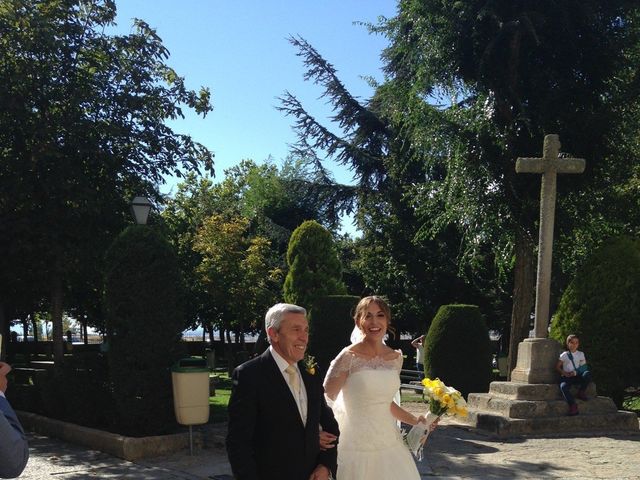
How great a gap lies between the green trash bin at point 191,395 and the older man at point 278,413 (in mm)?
5707

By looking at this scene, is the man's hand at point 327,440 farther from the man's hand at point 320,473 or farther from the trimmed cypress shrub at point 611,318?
the trimmed cypress shrub at point 611,318

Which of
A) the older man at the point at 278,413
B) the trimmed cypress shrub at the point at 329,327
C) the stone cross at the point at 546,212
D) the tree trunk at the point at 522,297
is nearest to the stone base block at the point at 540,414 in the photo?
the stone cross at the point at 546,212

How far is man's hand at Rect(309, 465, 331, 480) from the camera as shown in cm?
372

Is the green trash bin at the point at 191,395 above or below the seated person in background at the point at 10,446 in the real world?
below

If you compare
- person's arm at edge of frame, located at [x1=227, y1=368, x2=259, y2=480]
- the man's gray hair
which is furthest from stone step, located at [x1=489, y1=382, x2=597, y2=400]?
person's arm at edge of frame, located at [x1=227, y1=368, x2=259, y2=480]

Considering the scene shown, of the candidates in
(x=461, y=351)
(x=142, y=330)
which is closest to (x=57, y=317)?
(x=142, y=330)

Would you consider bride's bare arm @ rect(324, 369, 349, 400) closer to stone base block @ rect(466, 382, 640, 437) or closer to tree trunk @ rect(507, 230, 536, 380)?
stone base block @ rect(466, 382, 640, 437)

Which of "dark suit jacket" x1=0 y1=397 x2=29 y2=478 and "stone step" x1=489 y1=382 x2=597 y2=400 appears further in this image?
"stone step" x1=489 y1=382 x2=597 y2=400

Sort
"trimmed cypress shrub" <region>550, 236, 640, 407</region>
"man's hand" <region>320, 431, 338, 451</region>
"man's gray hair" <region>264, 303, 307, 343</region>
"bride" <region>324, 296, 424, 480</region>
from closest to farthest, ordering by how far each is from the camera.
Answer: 1. "man's gray hair" <region>264, 303, 307, 343</region>
2. "man's hand" <region>320, 431, 338, 451</region>
3. "bride" <region>324, 296, 424, 480</region>
4. "trimmed cypress shrub" <region>550, 236, 640, 407</region>

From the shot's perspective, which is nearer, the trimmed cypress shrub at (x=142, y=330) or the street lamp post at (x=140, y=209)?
the trimmed cypress shrub at (x=142, y=330)

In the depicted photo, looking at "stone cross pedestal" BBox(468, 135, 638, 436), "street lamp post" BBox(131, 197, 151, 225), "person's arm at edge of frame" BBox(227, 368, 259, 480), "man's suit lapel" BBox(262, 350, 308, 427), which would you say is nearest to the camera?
"person's arm at edge of frame" BBox(227, 368, 259, 480)

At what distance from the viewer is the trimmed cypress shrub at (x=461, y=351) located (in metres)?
16.2

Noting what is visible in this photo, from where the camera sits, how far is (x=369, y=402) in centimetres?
523

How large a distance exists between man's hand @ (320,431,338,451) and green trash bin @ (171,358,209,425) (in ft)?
18.2
